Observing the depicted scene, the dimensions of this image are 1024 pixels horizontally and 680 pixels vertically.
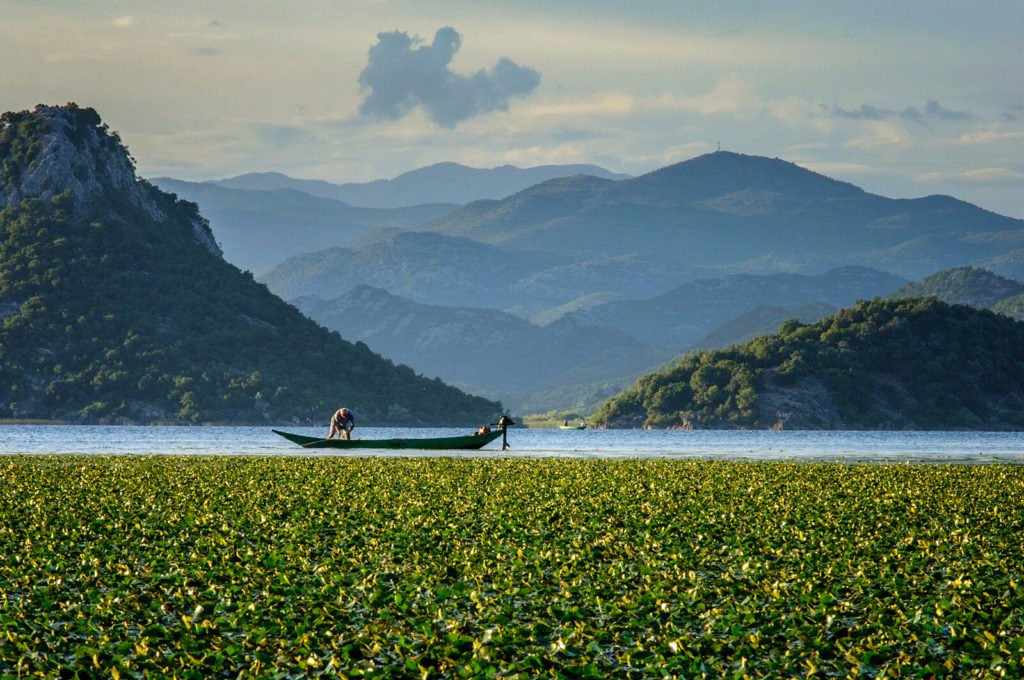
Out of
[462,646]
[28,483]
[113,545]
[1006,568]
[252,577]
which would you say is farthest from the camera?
[28,483]

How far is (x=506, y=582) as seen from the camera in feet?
92.6

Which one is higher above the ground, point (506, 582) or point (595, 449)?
point (595, 449)

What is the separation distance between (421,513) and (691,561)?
11.9 m

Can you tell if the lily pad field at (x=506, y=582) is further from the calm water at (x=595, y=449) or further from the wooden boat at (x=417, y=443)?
the calm water at (x=595, y=449)

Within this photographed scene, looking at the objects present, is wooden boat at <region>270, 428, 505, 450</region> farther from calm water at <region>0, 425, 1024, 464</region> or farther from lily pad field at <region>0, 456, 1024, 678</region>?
lily pad field at <region>0, 456, 1024, 678</region>

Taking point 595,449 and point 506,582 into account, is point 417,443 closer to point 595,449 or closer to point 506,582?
point 595,449

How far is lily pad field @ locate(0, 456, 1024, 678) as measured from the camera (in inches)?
850

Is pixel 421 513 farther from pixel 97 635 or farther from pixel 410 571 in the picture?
pixel 97 635

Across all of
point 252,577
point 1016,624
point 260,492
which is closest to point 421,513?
point 260,492

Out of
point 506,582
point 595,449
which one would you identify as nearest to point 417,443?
point 595,449

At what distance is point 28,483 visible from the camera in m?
51.7

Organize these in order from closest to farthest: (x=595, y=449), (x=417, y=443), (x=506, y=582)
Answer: (x=506, y=582) < (x=417, y=443) < (x=595, y=449)

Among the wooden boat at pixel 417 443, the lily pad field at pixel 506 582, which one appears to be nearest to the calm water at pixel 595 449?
the wooden boat at pixel 417 443

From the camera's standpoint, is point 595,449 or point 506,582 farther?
point 595,449
